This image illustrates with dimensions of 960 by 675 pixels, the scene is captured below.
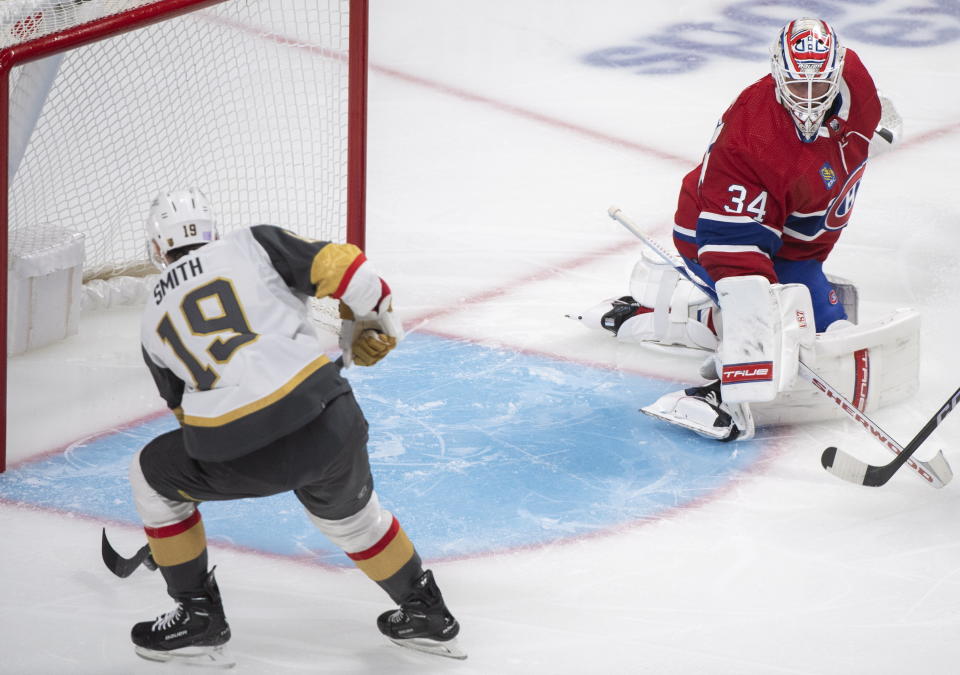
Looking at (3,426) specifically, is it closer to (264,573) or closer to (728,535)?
(264,573)

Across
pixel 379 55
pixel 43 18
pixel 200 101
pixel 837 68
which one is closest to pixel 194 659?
pixel 43 18

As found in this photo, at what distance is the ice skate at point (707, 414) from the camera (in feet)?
10.3

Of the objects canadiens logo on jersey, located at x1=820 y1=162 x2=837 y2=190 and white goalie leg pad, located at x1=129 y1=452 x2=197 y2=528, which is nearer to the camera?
white goalie leg pad, located at x1=129 y1=452 x2=197 y2=528

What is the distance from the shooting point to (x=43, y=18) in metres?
2.93

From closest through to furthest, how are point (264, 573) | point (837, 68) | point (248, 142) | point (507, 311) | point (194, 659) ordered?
point (194, 659) < point (264, 573) < point (837, 68) < point (507, 311) < point (248, 142)

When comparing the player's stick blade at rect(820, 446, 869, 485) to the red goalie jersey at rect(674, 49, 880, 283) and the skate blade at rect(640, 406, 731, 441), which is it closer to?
the skate blade at rect(640, 406, 731, 441)

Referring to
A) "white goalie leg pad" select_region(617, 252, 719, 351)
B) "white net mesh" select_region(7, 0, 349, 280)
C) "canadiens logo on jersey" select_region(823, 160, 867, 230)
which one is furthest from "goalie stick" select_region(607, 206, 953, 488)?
"white net mesh" select_region(7, 0, 349, 280)

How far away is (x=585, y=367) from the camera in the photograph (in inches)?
141

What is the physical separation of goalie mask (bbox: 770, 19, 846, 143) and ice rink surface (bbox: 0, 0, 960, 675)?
751 mm

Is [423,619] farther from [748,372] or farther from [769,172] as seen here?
[769,172]

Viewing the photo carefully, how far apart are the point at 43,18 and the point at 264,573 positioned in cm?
127

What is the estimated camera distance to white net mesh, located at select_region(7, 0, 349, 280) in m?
3.54

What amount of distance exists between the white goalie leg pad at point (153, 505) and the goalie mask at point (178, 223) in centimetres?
34

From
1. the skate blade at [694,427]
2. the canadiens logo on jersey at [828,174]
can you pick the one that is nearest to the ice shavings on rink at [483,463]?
the skate blade at [694,427]
